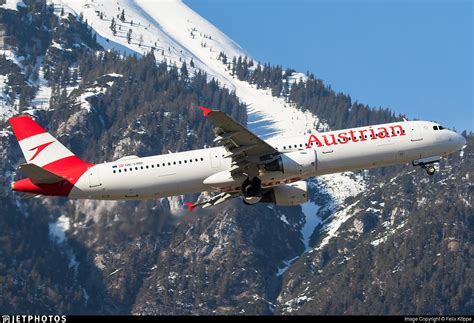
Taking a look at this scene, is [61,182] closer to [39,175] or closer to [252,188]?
[39,175]

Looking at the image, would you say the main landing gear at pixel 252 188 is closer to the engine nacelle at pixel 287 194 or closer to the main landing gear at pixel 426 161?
the engine nacelle at pixel 287 194

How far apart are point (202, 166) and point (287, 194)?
11250 mm

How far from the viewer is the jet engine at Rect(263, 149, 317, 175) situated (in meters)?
89.8

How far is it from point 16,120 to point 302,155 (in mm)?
25200

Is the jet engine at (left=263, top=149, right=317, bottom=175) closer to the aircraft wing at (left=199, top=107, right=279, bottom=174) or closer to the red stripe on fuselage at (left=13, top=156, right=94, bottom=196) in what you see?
the aircraft wing at (left=199, top=107, right=279, bottom=174)

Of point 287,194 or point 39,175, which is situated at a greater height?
point 39,175

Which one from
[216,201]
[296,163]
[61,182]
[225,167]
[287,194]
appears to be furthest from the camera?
[216,201]

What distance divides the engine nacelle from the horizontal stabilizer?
1954 cm

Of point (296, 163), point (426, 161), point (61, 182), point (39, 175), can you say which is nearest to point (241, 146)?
point (296, 163)

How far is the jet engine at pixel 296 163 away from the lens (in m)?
89.8

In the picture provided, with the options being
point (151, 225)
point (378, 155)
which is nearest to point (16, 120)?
point (151, 225)

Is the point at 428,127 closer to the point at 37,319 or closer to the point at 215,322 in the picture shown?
the point at 215,322

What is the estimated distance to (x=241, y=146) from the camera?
8944 centimetres

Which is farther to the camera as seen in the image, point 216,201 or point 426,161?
point 216,201
